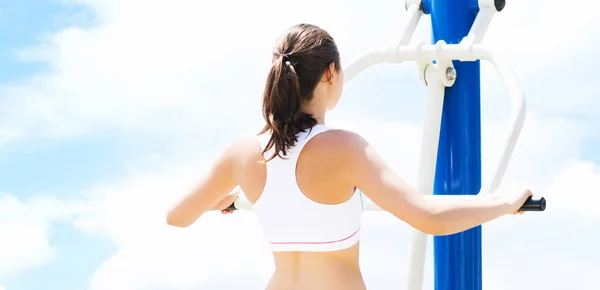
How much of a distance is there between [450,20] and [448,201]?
4.87 feet

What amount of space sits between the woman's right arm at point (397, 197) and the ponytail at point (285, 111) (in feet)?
0.33

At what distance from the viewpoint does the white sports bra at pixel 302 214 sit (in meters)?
1.64

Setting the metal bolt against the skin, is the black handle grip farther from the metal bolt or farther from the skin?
the metal bolt

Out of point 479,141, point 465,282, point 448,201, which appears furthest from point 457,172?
point 448,201

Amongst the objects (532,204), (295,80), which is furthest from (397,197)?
(532,204)

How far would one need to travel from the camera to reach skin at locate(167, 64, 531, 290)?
160cm

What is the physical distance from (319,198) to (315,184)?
0.03m

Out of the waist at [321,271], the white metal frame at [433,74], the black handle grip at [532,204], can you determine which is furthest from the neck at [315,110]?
the white metal frame at [433,74]

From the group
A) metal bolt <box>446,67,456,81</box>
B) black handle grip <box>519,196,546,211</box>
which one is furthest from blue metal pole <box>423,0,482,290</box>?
black handle grip <box>519,196,546,211</box>

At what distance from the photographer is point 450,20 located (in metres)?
2.99

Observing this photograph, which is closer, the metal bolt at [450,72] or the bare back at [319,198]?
the bare back at [319,198]

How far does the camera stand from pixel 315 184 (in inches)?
64.5

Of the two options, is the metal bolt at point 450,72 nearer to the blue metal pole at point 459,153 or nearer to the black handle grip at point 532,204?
the blue metal pole at point 459,153

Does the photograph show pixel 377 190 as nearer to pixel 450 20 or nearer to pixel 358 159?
pixel 358 159
